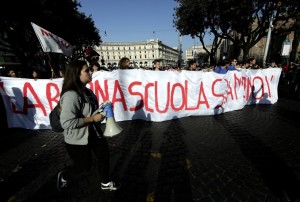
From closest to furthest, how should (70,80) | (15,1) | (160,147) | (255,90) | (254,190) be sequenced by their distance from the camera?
1. (70,80)
2. (254,190)
3. (160,147)
4. (255,90)
5. (15,1)

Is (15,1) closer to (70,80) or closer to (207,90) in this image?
(207,90)

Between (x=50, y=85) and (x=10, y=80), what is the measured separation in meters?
1.03

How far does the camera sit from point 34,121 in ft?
18.8

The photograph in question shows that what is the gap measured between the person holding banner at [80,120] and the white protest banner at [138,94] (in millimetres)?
3531

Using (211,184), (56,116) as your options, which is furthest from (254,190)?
(56,116)

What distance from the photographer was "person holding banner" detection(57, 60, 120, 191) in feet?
6.61

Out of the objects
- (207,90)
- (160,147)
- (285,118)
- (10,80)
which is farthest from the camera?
(207,90)

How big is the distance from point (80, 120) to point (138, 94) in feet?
12.7

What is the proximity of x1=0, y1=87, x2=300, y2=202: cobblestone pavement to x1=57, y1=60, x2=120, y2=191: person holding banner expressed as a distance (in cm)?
63

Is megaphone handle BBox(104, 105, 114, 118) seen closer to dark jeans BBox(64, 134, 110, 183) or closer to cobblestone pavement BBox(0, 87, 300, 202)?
dark jeans BBox(64, 134, 110, 183)

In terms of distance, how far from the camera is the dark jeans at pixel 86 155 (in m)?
2.23

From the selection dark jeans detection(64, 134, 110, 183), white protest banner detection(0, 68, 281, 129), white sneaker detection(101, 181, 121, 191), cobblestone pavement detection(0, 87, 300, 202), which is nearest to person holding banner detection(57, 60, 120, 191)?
dark jeans detection(64, 134, 110, 183)

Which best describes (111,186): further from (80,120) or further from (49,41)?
(49,41)

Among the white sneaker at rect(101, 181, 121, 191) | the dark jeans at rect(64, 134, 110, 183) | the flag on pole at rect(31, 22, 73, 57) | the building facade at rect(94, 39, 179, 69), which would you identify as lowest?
the white sneaker at rect(101, 181, 121, 191)
